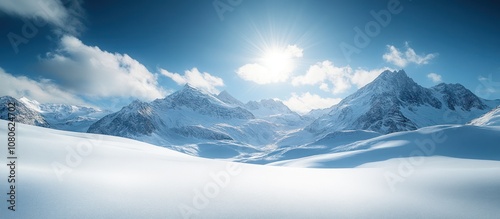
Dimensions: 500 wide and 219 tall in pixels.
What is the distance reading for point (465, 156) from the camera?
94.6 ft

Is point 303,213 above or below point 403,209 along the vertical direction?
above

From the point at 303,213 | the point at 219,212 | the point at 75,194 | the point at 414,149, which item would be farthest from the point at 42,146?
the point at 414,149

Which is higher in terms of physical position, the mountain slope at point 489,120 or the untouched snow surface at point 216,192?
the mountain slope at point 489,120

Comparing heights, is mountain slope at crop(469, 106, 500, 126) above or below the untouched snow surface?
above

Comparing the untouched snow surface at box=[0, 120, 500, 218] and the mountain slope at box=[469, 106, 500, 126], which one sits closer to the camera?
the untouched snow surface at box=[0, 120, 500, 218]

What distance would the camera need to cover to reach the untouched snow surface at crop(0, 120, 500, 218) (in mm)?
5484

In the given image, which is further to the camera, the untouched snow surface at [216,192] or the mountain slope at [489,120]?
the mountain slope at [489,120]

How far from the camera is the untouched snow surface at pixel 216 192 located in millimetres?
5484

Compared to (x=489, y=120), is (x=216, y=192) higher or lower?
lower

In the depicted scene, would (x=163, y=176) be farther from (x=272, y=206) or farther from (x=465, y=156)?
(x=465, y=156)

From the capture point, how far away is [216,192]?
6914 mm

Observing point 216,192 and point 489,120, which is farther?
point 489,120

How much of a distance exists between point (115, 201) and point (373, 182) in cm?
825

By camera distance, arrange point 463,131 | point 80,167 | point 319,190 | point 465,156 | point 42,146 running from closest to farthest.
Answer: point 319,190
point 80,167
point 42,146
point 465,156
point 463,131
